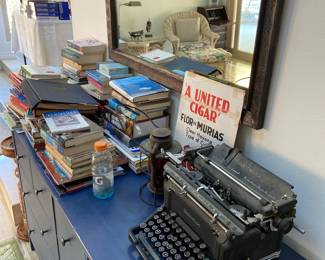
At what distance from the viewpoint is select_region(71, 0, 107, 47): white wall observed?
1.69 m

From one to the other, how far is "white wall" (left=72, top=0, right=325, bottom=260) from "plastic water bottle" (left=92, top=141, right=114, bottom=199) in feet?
1.65

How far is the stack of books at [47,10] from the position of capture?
315 cm

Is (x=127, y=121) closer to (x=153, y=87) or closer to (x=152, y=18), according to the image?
(x=153, y=87)

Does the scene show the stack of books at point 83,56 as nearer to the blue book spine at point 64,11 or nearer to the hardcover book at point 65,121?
the hardcover book at point 65,121

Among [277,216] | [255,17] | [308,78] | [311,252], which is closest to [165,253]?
[277,216]

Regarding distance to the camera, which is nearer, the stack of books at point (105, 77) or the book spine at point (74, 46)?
the stack of books at point (105, 77)

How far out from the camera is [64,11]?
3275 millimetres

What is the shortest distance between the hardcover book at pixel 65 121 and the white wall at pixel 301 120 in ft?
2.07

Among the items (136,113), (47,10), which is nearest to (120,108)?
(136,113)

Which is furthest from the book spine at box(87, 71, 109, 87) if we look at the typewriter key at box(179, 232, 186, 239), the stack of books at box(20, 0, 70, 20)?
the stack of books at box(20, 0, 70, 20)

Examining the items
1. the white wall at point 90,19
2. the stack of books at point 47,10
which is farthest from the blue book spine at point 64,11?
the white wall at point 90,19

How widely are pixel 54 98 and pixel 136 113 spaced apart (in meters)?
0.35

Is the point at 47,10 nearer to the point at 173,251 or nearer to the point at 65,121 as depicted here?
the point at 65,121

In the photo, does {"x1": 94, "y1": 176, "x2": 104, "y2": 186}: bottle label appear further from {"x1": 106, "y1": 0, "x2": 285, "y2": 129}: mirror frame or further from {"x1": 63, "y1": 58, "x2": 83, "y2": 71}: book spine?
{"x1": 63, "y1": 58, "x2": 83, "y2": 71}: book spine
